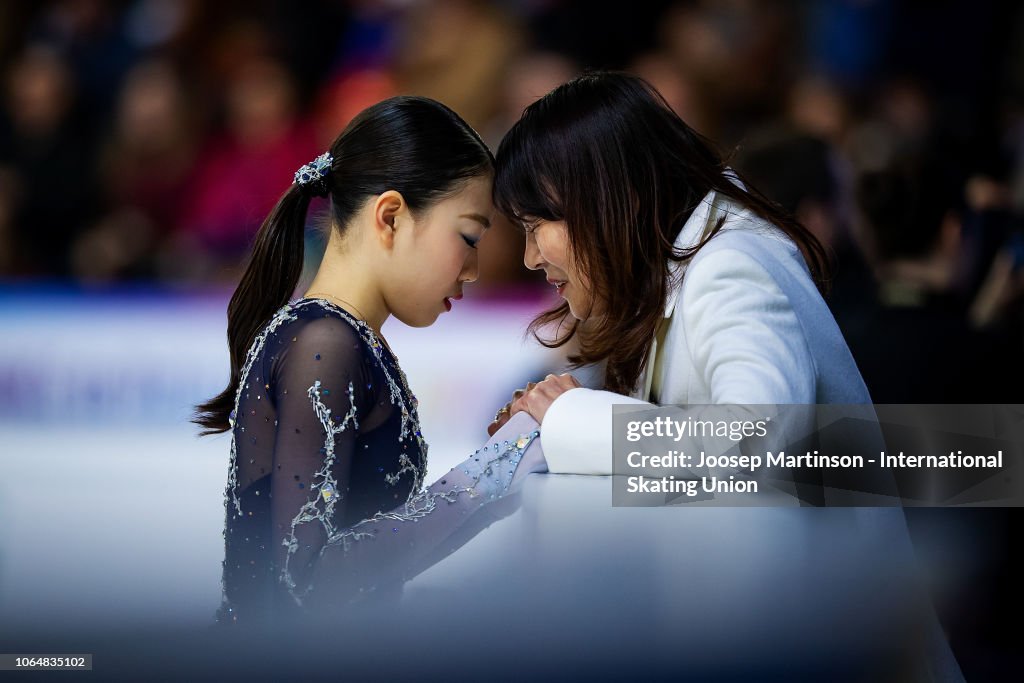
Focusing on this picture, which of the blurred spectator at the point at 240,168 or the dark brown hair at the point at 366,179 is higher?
the blurred spectator at the point at 240,168

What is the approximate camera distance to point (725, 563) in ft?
5.69

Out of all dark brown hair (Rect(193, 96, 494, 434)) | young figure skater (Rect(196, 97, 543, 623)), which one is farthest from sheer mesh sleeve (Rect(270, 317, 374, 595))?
dark brown hair (Rect(193, 96, 494, 434))

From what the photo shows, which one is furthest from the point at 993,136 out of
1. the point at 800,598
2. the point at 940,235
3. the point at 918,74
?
the point at 800,598

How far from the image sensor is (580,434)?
1.74m

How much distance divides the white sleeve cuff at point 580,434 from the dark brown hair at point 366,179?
0.40 m

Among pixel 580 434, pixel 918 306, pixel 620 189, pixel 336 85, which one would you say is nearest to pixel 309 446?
pixel 580 434

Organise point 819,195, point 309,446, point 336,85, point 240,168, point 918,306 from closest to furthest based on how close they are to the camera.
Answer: point 309,446, point 918,306, point 819,195, point 240,168, point 336,85

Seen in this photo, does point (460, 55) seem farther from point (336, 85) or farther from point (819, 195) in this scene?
point (819, 195)

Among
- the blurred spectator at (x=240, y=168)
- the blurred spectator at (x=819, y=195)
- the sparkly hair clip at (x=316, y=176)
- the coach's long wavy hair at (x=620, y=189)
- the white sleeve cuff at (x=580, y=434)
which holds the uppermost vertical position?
the blurred spectator at (x=240, y=168)

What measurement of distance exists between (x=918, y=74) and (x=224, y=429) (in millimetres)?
3906

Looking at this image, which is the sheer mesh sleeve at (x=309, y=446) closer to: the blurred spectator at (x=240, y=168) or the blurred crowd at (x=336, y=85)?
the blurred crowd at (x=336, y=85)

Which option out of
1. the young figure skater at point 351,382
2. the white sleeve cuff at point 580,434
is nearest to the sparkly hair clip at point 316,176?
the young figure skater at point 351,382

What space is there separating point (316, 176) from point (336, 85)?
3.62 m

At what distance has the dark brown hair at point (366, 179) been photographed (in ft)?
6.18
